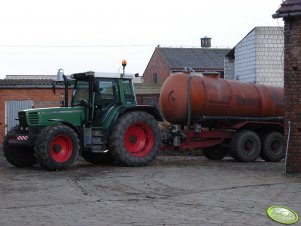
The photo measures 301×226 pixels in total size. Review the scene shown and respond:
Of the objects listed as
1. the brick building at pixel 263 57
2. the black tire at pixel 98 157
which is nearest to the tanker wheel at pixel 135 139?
the black tire at pixel 98 157

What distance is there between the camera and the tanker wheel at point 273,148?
712 inches

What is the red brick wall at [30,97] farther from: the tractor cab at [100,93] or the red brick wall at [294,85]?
the red brick wall at [294,85]

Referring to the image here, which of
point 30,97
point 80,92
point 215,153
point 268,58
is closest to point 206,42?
point 268,58

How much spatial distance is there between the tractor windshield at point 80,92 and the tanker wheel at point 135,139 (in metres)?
1.26

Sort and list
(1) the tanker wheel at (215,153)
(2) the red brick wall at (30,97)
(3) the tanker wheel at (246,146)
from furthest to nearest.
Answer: (2) the red brick wall at (30,97) → (1) the tanker wheel at (215,153) → (3) the tanker wheel at (246,146)

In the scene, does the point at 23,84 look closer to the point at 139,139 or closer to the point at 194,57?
the point at 139,139

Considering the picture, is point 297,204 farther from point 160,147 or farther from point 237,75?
point 237,75

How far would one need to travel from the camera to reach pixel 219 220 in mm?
8383

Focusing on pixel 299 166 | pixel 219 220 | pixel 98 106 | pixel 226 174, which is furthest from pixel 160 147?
pixel 219 220

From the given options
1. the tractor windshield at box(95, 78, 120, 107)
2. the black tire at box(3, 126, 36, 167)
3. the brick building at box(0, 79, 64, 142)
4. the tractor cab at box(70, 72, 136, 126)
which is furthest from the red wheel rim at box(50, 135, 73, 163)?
the brick building at box(0, 79, 64, 142)

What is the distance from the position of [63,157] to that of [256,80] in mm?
15447

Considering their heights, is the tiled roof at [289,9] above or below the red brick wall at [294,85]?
above

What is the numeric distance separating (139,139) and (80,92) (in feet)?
6.84

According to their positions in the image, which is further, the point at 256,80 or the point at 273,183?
the point at 256,80
